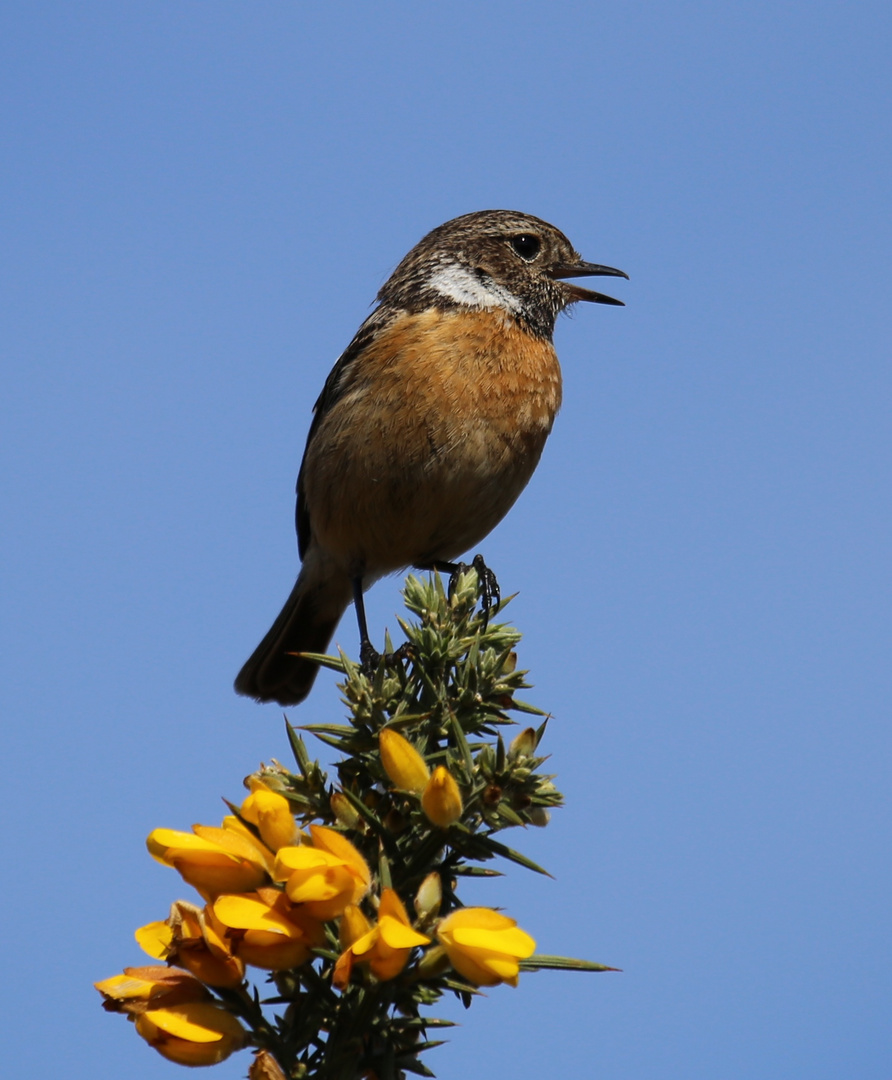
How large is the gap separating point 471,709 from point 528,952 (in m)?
0.68

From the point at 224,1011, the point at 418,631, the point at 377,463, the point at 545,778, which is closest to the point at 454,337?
the point at 377,463

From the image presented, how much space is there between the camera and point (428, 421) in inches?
204

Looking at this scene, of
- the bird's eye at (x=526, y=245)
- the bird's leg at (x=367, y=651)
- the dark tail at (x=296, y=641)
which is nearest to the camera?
the bird's leg at (x=367, y=651)

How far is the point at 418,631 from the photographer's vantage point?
247 cm

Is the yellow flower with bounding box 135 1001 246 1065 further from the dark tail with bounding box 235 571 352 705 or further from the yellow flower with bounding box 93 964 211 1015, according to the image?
the dark tail with bounding box 235 571 352 705

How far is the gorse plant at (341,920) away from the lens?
69.0 inches

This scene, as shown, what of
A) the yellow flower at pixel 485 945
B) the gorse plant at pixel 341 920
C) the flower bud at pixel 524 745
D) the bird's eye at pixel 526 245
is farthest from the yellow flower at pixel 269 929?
the bird's eye at pixel 526 245

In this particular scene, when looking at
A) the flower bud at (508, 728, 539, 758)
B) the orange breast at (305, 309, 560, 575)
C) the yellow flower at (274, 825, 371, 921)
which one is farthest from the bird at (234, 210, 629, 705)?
the yellow flower at (274, 825, 371, 921)

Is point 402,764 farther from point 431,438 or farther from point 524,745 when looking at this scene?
point 431,438

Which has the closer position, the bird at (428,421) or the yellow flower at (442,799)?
the yellow flower at (442,799)

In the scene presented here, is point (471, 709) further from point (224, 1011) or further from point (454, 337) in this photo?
point (454, 337)

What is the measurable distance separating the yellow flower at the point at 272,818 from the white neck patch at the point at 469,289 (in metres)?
4.32

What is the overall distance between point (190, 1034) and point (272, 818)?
35 cm

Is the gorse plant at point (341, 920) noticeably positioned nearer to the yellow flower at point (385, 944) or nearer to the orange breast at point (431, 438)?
the yellow flower at point (385, 944)
